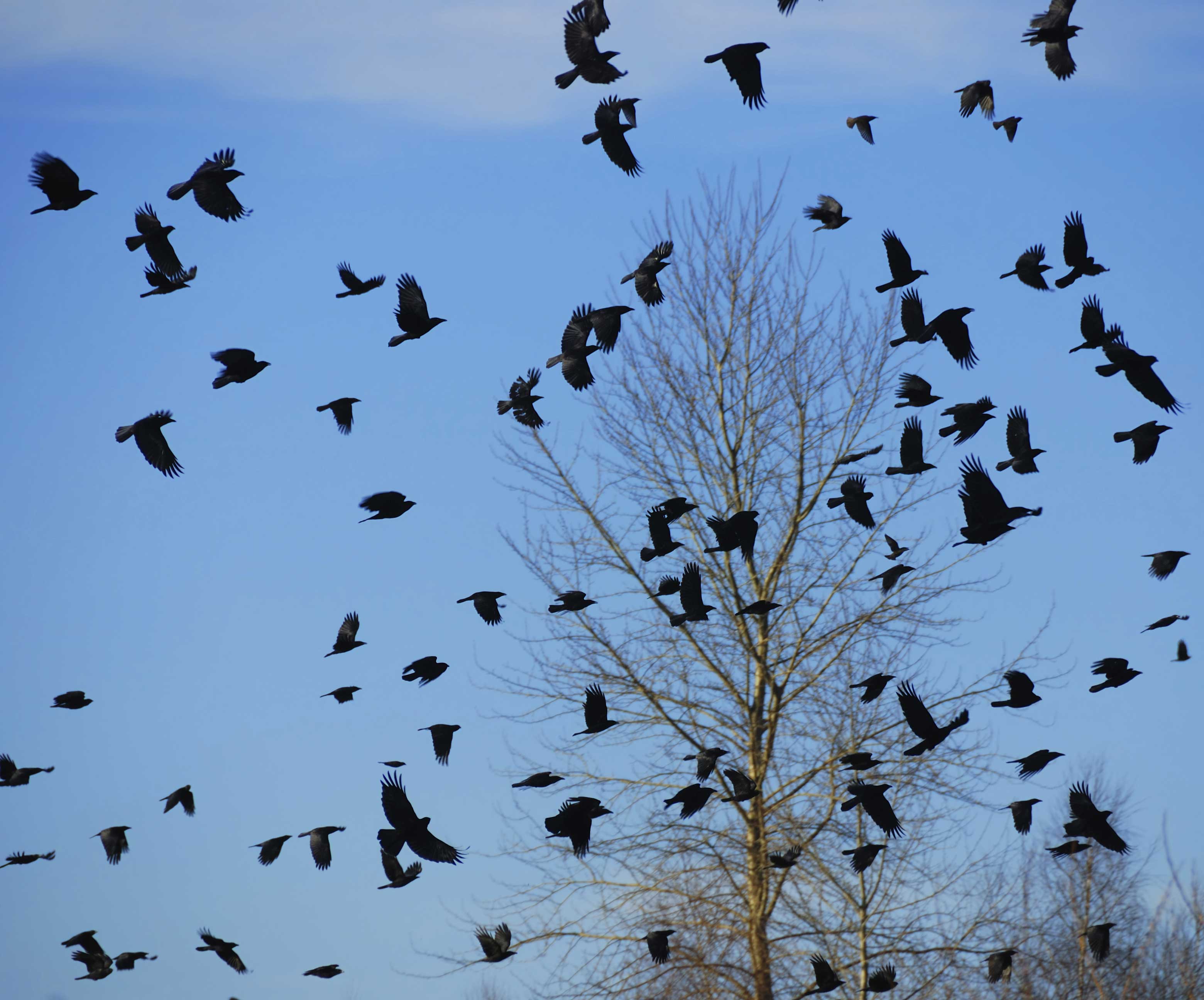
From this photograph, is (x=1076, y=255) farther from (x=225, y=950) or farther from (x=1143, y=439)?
(x=225, y=950)

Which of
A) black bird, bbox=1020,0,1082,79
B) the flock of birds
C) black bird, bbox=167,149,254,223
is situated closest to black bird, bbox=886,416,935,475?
the flock of birds

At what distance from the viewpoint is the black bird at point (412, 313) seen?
849 cm

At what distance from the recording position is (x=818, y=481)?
13438 mm

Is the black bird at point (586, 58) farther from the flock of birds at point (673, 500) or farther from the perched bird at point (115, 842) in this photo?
the perched bird at point (115, 842)

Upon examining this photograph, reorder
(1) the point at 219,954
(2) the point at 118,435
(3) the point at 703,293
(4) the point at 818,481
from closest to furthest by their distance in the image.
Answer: (2) the point at 118,435 < (1) the point at 219,954 < (4) the point at 818,481 < (3) the point at 703,293

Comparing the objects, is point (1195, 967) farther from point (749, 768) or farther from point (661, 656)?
point (661, 656)

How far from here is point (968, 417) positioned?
8.59 meters

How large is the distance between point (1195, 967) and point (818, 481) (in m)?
7.07

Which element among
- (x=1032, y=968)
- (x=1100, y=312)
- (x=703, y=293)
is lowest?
(x=1032, y=968)

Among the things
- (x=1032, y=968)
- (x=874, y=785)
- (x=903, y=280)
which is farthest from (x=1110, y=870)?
(x=903, y=280)

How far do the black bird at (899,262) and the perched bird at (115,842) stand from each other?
6.82 m

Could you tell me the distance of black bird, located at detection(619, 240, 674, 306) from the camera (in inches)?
365

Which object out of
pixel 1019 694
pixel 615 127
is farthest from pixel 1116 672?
pixel 615 127

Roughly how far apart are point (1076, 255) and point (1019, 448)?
51.0 inches
